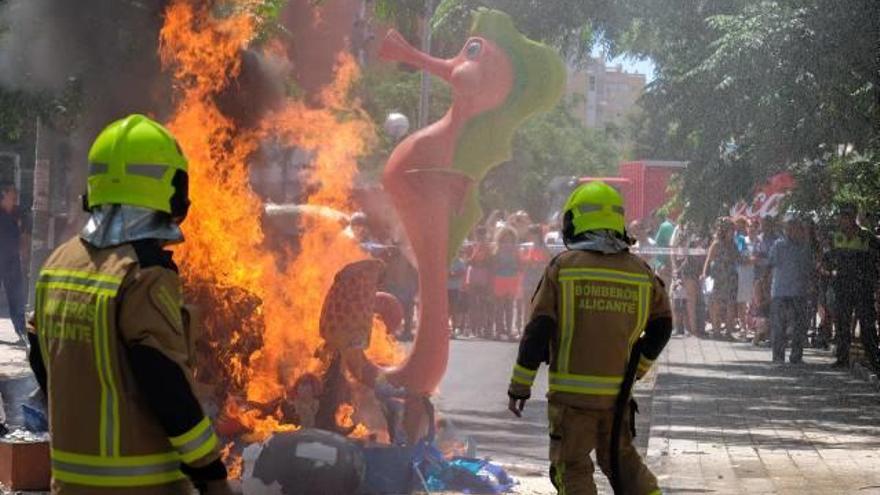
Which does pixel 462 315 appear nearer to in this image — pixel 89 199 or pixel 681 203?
pixel 681 203

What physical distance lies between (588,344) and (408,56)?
15.4 feet

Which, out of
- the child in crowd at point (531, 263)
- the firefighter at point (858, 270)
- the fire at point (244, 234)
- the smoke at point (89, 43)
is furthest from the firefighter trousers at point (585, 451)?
the child in crowd at point (531, 263)

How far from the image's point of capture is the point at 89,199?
4.11m

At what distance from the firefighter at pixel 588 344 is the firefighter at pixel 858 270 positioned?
11230 mm

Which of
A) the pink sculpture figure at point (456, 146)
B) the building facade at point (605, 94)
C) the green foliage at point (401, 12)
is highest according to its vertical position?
the building facade at point (605, 94)

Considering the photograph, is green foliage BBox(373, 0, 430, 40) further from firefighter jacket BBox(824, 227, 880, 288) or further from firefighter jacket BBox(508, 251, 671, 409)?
firefighter jacket BBox(508, 251, 671, 409)

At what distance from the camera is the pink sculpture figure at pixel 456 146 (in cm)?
1028

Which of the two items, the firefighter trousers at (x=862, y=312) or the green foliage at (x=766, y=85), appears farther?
the firefighter trousers at (x=862, y=312)

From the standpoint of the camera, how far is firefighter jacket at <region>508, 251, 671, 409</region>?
616 centimetres

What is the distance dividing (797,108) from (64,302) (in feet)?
35.9

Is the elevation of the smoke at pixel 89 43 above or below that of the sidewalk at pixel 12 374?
above

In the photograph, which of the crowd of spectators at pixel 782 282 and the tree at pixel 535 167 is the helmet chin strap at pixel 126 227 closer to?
the crowd of spectators at pixel 782 282

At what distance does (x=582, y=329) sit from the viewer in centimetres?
620

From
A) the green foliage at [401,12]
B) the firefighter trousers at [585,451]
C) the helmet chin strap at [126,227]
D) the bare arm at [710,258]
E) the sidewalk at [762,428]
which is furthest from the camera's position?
the bare arm at [710,258]
